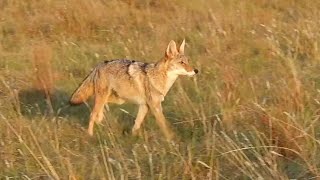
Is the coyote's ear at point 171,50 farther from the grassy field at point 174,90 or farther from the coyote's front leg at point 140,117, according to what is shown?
the coyote's front leg at point 140,117

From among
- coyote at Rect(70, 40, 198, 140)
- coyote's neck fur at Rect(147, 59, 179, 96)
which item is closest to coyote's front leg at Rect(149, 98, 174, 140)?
coyote at Rect(70, 40, 198, 140)

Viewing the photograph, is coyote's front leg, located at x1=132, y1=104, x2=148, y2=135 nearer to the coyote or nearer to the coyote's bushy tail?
the coyote

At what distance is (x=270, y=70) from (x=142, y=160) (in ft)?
10.2

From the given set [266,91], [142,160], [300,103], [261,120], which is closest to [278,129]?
[261,120]

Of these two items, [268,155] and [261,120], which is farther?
[261,120]

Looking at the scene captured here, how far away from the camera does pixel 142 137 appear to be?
5488 millimetres

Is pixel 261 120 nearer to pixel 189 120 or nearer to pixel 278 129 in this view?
pixel 278 129

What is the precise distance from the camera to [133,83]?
6.00 m

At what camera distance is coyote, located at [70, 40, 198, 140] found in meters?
5.98

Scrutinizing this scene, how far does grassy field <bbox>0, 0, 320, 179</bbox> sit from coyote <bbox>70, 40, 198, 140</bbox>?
5.9 inches

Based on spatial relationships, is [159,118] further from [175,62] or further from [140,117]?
[175,62]

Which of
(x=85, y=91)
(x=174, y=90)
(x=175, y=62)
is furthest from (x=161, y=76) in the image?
(x=174, y=90)

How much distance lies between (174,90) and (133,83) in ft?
3.81

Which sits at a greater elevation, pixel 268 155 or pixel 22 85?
pixel 268 155
